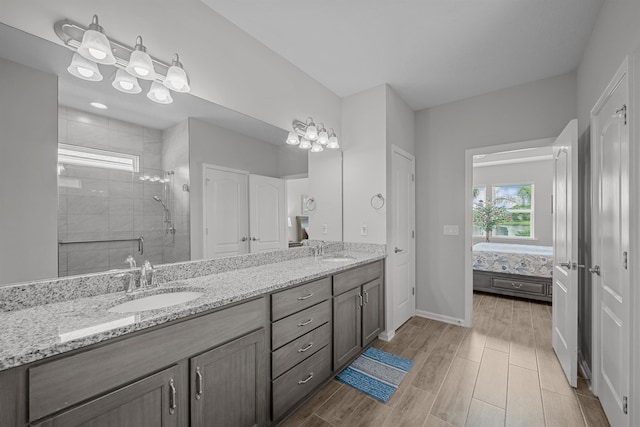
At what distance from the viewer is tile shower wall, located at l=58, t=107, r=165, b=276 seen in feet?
4.17

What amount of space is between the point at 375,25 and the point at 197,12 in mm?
1245

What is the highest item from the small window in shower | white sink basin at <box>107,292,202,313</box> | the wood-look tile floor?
the small window in shower

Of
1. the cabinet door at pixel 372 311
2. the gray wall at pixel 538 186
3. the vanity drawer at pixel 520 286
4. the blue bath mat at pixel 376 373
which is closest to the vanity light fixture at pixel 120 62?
the cabinet door at pixel 372 311

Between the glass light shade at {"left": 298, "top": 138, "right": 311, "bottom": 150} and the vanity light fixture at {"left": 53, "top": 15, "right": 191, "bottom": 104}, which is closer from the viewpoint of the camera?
the vanity light fixture at {"left": 53, "top": 15, "right": 191, "bottom": 104}

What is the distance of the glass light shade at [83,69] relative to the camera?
125cm

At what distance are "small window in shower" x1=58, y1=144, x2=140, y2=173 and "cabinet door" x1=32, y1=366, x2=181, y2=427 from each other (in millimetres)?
1051

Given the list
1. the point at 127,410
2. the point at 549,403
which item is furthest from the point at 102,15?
the point at 549,403

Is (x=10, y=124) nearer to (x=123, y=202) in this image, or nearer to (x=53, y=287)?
(x=123, y=202)

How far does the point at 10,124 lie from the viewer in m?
1.11

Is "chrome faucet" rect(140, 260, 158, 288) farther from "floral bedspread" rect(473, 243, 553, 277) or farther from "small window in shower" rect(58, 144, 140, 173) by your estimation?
"floral bedspread" rect(473, 243, 553, 277)

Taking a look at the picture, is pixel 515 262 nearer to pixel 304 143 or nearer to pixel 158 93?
pixel 304 143

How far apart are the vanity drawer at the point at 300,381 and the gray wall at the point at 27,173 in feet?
4.23

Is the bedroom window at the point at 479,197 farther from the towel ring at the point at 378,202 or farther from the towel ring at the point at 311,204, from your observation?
the towel ring at the point at 311,204

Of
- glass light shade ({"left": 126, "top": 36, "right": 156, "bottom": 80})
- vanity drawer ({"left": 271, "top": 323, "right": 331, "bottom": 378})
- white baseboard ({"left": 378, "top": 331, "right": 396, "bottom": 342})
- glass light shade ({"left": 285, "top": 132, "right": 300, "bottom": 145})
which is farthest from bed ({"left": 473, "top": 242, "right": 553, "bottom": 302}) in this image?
glass light shade ({"left": 126, "top": 36, "right": 156, "bottom": 80})
